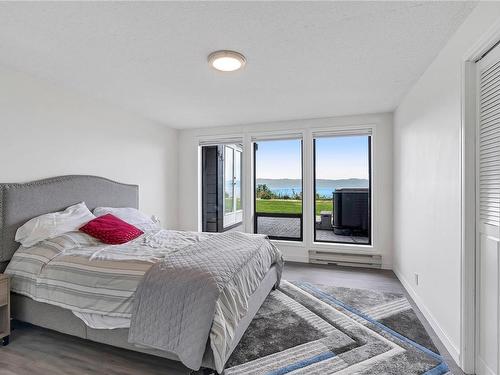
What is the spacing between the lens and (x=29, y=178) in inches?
102

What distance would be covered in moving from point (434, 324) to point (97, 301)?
9.19ft

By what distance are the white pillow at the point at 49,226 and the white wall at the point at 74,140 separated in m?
0.48

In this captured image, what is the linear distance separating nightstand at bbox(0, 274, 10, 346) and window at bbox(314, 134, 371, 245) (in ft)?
12.7

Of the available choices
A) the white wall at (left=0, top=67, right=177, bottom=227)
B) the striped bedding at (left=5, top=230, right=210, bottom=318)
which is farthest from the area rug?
the white wall at (left=0, top=67, right=177, bottom=227)

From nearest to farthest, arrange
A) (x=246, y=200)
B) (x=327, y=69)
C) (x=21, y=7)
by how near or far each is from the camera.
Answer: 1. (x=21, y=7)
2. (x=327, y=69)
3. (x=246, y=200)

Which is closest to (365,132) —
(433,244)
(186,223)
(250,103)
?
(250,103)

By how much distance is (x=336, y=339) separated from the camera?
6.98 ft

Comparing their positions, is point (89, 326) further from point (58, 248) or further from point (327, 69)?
point (327, 69)

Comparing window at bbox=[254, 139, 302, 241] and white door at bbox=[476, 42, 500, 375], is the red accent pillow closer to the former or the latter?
window at bbox=[254, 139, 302, 241]

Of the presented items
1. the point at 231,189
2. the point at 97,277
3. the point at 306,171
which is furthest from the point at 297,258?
the point at 97,277

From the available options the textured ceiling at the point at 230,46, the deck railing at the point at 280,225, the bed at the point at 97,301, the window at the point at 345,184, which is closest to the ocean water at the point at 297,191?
the window at the point at 345,184

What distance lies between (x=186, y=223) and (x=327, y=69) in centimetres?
374

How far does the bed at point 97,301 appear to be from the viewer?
1.66 metres

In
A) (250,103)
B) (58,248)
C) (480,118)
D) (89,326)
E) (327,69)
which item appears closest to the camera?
(480,118)
